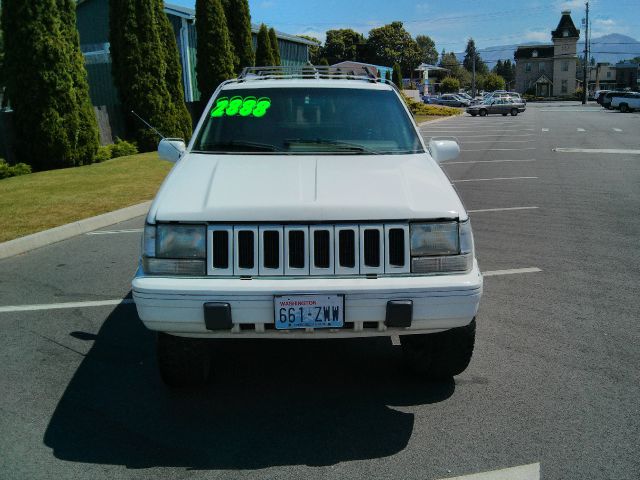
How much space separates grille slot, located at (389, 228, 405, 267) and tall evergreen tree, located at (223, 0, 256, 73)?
27.7 m

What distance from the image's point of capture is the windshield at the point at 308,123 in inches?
188

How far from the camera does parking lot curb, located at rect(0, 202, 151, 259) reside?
8.10 m

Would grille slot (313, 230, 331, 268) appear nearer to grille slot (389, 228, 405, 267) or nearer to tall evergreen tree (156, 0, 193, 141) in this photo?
grille slot (389, 228, 405, 267)

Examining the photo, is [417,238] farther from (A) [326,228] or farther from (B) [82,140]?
(B) [82,140]

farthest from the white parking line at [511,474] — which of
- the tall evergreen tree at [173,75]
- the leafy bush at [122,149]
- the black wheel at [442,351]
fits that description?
the tall evergreen tree at [173,75]

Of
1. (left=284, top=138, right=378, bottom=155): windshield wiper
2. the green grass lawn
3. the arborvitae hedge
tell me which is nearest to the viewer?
(left=284, top=138, right=378, bottom=155): windshield wiper

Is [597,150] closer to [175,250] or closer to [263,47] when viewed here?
[175,250]

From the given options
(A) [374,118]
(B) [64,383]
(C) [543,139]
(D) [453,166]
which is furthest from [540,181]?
(C) [543,139]

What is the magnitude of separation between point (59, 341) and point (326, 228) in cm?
264

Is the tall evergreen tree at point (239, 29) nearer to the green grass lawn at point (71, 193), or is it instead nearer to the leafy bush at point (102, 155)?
the leafy bush at point (102, 155)

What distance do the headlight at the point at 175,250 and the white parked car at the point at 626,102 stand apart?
55159 mm

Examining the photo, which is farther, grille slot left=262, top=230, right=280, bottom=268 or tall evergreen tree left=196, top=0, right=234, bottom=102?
tall evergreen tree left=196, top=0, right=234, bottom=102

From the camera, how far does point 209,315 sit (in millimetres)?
3445

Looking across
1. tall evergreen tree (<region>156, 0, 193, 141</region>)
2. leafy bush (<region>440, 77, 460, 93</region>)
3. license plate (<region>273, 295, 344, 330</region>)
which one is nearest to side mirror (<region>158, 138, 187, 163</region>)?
license plate (<region>273, 295, 344, 330</region>)
